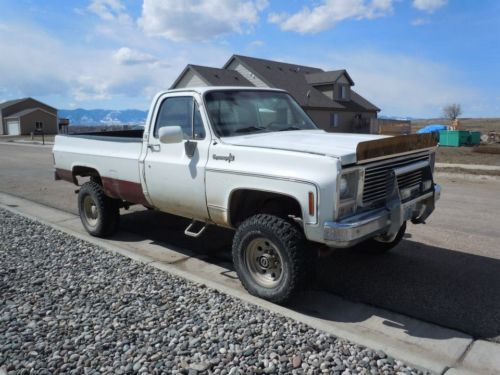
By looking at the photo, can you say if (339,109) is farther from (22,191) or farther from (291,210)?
(291,210)

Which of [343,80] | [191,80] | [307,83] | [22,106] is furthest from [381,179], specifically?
[22,106]

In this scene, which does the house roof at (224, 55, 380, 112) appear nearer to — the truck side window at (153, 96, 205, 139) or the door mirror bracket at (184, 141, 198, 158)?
the truck side window at (153, 96, 205, 139)

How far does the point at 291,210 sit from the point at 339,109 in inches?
1356

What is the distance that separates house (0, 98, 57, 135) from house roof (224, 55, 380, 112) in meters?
37.7

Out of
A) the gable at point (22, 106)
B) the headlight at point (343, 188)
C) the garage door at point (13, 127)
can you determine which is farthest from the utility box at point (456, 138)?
the gable at point (22, 106)

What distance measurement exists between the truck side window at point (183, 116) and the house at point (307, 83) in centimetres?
2628

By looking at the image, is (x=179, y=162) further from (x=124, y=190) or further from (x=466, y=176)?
(x=466, y=176)

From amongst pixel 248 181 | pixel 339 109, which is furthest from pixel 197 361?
pixel 339 109

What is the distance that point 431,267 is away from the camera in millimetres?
5199

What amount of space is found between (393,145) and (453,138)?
25073mm

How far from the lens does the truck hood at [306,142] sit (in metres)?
3.77

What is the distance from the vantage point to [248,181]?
4188 mm

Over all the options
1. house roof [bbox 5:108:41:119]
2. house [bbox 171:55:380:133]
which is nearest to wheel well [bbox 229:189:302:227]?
house [bbox 171:55:380:133]

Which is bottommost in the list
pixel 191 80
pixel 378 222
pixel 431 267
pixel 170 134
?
pixel 431 267
